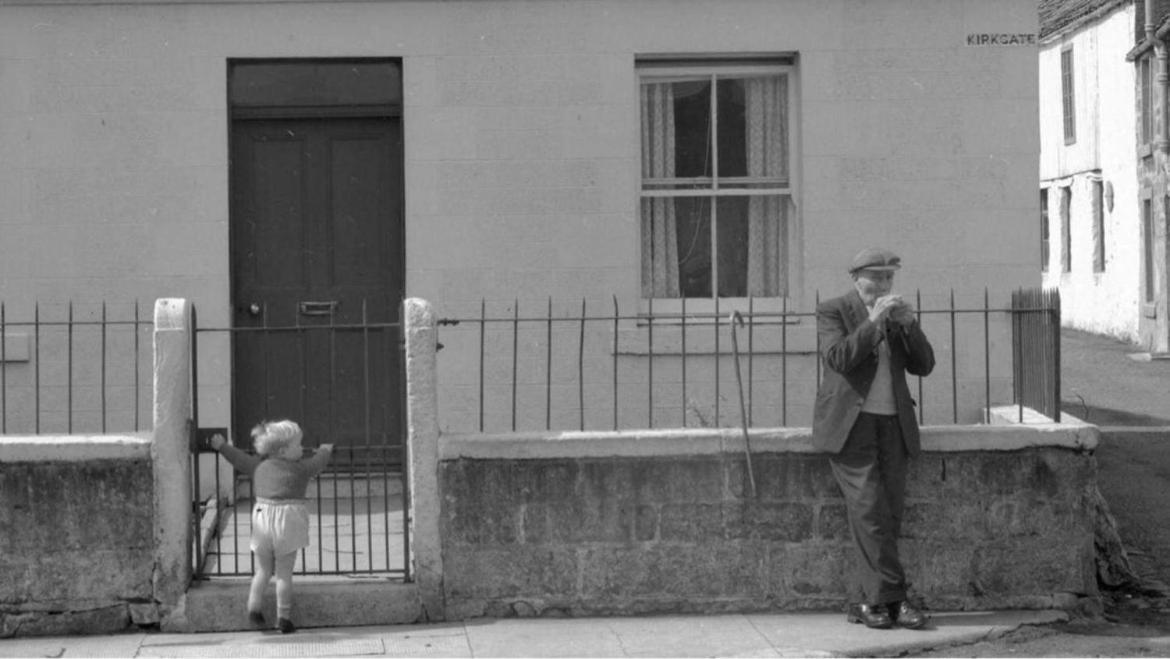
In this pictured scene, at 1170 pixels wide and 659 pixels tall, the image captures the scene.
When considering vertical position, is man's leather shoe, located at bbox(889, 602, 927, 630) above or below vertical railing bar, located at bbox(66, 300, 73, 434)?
below

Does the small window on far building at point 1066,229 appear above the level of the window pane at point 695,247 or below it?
above

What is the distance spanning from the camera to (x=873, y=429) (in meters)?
8.09

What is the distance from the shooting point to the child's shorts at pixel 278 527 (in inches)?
311

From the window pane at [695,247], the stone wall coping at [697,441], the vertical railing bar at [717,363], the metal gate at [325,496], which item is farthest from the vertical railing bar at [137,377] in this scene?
the window pane at [695,247]

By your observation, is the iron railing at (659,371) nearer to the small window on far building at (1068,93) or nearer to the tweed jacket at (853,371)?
the tweed jacket at (853,371)

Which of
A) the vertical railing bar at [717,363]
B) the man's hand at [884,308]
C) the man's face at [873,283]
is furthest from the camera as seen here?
the vertical railing bar at [717,363]

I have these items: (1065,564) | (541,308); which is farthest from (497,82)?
(1065,564)

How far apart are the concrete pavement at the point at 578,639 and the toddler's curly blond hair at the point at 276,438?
2.88 feet

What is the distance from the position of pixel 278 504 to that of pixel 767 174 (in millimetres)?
4175

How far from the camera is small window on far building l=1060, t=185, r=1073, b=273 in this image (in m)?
31.2

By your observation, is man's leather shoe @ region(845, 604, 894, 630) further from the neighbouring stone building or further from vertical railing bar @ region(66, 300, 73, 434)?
the neighbouring stone building

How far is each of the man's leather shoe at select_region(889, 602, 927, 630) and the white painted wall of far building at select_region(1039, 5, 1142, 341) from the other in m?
19.8

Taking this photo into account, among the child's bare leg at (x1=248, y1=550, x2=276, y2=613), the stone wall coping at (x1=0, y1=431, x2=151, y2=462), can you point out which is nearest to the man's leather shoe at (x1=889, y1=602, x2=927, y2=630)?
the child's bare leg at (x1=248, y1=550, x2=276, y2=613)

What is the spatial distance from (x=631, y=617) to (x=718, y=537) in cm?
58
